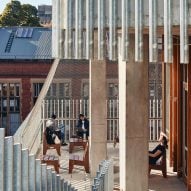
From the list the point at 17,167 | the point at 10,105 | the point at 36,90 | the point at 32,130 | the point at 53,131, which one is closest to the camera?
the point at 17,167

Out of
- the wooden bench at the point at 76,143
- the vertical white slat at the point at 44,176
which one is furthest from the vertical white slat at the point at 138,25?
the wooden bench at the point at 76,143

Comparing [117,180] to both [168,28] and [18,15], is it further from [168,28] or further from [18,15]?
[18,15]

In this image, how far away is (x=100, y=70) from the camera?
566 inches

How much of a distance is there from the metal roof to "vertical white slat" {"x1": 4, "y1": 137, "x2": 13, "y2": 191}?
42.7m

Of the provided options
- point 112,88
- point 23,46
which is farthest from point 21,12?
point 112,88

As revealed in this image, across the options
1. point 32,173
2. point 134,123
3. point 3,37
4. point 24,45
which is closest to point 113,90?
point 134,123

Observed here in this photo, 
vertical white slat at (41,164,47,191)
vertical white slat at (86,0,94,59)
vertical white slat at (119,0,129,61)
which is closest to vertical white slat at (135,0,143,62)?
vertical white slat at (119,0,129,61)

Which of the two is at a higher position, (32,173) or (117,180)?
(32,173)

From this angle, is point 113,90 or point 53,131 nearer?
point 53,131

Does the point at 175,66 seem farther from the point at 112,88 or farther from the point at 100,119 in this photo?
the point at 112,88

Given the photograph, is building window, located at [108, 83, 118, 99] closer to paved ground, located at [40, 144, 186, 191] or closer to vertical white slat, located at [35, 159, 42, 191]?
paved ground, located at [40, 144, 186, 191]

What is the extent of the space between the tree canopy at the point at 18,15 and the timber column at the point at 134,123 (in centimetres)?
5078

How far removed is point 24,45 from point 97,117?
116 ft

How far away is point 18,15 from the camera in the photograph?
2440 inches
